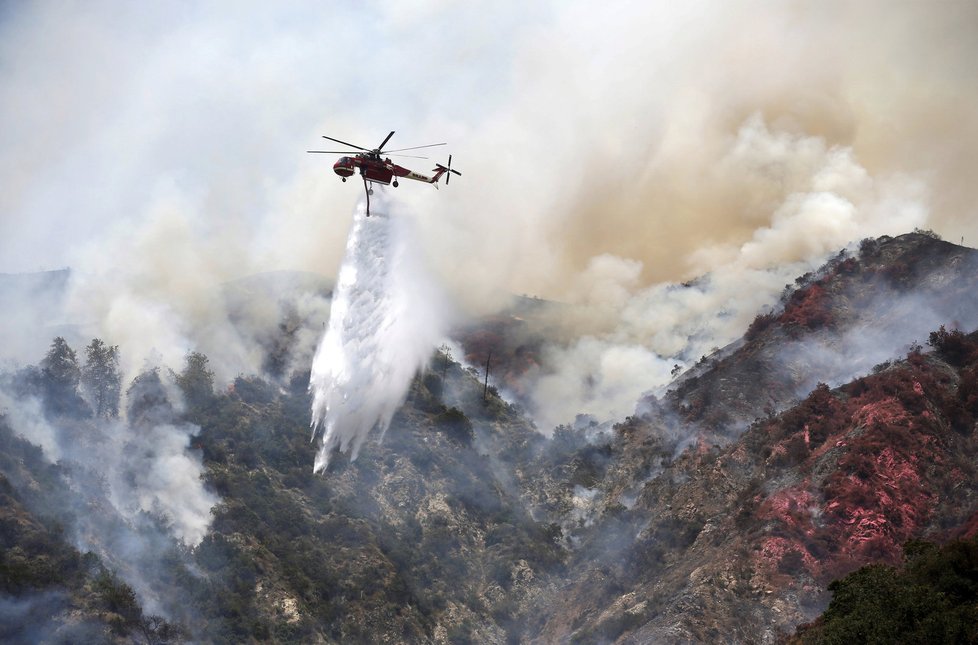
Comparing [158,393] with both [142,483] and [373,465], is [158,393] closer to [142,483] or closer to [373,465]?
[142,483]

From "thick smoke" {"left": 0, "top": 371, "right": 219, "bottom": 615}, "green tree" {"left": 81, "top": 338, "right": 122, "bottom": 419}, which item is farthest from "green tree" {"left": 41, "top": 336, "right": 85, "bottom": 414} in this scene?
"thick smoke" {"left": 0, "top": 371, "right": 219, "bottom": 615}

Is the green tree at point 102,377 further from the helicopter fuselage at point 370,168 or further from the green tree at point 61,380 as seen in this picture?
the helicopter fuselage at point 370,168

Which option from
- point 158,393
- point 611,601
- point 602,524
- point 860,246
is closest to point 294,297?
point 158,393

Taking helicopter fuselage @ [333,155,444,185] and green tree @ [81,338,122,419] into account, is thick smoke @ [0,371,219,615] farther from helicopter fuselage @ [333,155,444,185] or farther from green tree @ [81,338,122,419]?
helicopter fuselage @ [333,155,444,185]

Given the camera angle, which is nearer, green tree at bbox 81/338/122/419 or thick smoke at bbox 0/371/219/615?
thick smoke at bbox 0/371/219/615

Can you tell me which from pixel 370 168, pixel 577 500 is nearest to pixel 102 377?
pixel 370 168

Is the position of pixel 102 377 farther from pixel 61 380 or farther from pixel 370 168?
pixel 370 168
